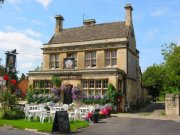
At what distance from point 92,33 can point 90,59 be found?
3695 mm

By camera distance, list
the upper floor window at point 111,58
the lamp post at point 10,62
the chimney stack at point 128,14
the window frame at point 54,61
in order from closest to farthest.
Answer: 1. the lamp post at point 10,62
2. the upper floor window at point 111,58
3. the chimney stack at point 128,14
4. the window frame at point 54,61

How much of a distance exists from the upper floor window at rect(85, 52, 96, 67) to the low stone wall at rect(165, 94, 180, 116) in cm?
1052

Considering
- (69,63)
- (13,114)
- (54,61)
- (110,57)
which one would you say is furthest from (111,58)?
(13,114)

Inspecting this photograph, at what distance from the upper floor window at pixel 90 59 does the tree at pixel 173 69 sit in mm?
8089

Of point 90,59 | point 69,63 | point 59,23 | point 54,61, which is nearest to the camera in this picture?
point 69,63

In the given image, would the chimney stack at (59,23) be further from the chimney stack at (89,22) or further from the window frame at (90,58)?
the window frame at (90,58)

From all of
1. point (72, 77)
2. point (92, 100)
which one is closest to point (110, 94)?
point (92, 100)

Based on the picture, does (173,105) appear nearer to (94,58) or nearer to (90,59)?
(94,58)

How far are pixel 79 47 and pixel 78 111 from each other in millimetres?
13715

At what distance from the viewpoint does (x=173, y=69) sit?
27.3 m

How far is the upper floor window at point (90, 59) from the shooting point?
32.7 m

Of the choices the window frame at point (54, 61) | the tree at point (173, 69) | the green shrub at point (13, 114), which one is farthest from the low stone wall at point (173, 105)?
the window frame at point (54, 61)

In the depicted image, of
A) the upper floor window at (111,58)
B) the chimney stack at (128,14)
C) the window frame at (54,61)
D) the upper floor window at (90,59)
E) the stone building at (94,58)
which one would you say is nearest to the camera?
the stone building at (94,58)

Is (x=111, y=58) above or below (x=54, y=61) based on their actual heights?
below
